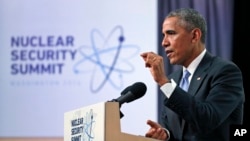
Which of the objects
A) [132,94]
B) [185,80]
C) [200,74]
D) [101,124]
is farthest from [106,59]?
[101,124]

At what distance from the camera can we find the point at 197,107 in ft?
9.38

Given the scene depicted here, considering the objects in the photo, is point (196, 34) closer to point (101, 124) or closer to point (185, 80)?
point (185, 80)

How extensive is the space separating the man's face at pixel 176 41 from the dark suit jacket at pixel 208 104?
0.33ft

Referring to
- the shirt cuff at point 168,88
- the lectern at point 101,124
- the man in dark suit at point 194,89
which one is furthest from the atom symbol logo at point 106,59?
the lectern at point 101,124

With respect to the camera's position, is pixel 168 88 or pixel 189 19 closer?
pixel 168 88

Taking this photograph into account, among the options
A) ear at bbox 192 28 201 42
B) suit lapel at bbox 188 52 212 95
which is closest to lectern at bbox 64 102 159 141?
suit lapel at bbox 188 52 212 95

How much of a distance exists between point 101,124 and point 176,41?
0.81 meters

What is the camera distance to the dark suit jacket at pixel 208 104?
9.36ft

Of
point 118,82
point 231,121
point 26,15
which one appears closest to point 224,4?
point 118,82

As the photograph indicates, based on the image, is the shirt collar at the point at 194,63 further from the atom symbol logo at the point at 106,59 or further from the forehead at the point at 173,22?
the atom symbol logo at the point at 106,59

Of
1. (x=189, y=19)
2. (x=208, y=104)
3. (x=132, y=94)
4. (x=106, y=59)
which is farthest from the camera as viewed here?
(x=106, y=59)

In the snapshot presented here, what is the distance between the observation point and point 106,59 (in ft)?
17.4

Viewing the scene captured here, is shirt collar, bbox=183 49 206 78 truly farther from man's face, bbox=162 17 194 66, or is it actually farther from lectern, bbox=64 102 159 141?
lectern, bbox=64 102 159 141

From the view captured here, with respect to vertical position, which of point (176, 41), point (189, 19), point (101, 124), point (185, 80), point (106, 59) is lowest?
point (101, 124)
